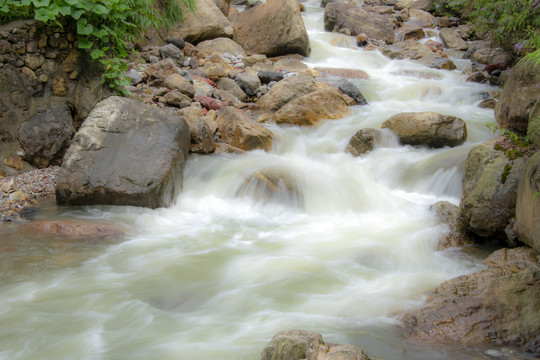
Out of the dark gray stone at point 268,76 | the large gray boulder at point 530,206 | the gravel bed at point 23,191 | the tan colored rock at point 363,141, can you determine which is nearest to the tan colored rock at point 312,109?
the tan colored rock at point 363,141

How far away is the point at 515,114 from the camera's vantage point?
5609mm

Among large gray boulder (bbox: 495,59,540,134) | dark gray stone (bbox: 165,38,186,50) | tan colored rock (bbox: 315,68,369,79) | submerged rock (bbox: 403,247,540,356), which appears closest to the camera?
submerged rock (bbox: 403,247,540,356)

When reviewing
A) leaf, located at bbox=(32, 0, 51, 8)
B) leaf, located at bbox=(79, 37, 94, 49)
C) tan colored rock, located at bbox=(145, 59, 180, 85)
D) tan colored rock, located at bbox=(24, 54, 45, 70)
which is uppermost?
leaf, located at bbox=(32, 0, 51, 8)

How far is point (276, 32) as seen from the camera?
11828 millimetres

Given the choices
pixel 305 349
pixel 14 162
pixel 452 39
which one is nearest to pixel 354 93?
pixel 14 162

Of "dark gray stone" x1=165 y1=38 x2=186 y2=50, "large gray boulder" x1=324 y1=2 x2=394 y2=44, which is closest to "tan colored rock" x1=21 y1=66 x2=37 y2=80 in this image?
"dark gray stone" x1=165 y1=38 x2=186 y2=50

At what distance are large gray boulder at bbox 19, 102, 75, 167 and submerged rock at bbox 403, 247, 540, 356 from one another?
4.99m

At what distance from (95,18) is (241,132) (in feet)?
8.50

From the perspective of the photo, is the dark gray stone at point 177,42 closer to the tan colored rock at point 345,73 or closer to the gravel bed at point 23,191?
the tan colored rock at point 345,73

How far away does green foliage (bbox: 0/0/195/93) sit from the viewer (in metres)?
5.62

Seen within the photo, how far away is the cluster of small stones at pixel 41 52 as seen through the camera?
575cm

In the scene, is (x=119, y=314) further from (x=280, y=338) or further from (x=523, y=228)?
(x=523, y=228)

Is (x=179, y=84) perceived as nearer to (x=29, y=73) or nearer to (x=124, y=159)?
(x=29, y=73)

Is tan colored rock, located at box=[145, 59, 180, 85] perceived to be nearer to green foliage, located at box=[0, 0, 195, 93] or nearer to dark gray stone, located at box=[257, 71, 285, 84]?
green foliage, located at box=[0, 0, 195, 93]
